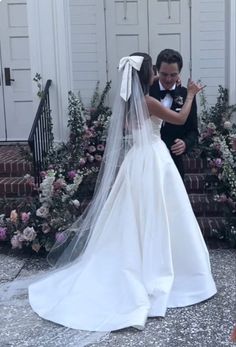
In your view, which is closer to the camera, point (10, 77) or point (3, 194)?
point (3, 194)

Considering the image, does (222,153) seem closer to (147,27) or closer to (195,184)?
(195,184)

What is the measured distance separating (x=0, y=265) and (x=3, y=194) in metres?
0.98

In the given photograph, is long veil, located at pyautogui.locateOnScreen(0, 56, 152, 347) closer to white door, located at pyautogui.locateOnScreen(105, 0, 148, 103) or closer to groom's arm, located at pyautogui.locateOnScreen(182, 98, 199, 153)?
groom's arm, located at pyautogui.locateOnScreen(182, 98, 199, 153)

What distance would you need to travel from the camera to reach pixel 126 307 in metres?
3.39

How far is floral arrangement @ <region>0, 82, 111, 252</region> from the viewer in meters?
4.62

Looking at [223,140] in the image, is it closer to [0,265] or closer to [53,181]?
[53,181]

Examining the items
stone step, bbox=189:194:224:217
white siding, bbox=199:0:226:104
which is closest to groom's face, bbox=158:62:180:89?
stone step, bbox=189:194:224:217

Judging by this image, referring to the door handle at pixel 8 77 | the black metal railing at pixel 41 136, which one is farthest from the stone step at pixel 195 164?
the door handle at pixel 8 77

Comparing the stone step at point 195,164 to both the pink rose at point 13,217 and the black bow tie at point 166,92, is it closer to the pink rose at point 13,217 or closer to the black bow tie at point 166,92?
the black bow tie at point 166,92

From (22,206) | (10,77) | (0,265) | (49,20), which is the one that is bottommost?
(0,265)

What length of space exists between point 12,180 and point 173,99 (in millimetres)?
2207

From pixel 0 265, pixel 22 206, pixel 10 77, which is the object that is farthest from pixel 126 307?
pixel 10 77

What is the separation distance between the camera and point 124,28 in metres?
6.30

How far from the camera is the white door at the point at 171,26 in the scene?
6223 millimetres
